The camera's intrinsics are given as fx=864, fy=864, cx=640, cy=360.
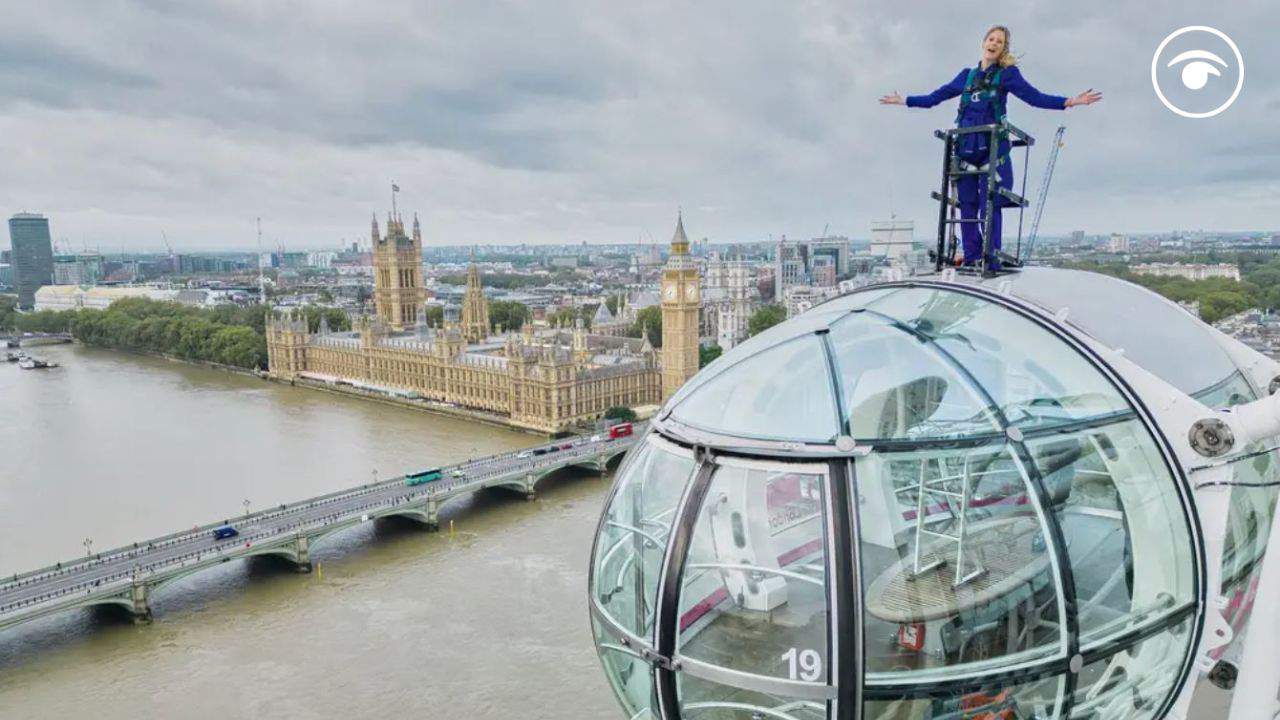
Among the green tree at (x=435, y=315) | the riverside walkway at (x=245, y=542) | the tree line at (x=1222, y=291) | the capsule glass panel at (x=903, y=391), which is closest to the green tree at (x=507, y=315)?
the green tree at (x=435, y=315)

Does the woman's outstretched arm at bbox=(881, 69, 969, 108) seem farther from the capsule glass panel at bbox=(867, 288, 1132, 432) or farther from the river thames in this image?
the river thames

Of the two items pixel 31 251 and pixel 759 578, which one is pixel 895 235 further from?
pixel 31 251

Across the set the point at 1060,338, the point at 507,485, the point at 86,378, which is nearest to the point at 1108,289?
the point at 1060,338

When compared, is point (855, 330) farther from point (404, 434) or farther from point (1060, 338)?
point (404, 434)

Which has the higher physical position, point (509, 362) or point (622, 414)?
point (509, 362)

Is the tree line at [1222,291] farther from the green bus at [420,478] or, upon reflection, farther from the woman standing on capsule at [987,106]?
the woman standing on capsule at [987,106]

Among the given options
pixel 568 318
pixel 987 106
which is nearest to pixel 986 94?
pixel 987 106
